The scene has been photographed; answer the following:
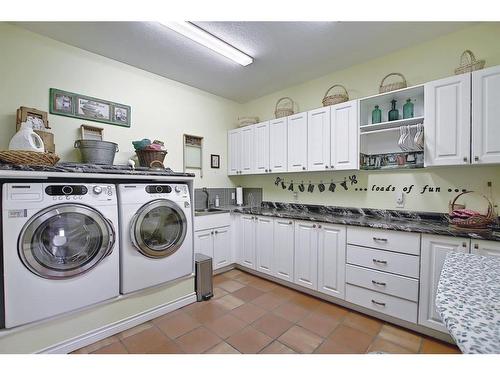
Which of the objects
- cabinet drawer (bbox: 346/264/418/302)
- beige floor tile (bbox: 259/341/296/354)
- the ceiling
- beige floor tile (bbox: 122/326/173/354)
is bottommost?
beige floor tile (bbox: 122/326/173/354)

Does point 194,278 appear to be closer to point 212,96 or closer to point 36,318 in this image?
point 36,318

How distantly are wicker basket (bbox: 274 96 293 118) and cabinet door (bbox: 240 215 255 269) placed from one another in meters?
1.42

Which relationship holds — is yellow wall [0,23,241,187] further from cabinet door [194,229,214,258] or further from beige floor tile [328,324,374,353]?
beige floor tile [328,324,374,353]

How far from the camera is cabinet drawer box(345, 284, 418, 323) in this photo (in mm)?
1855

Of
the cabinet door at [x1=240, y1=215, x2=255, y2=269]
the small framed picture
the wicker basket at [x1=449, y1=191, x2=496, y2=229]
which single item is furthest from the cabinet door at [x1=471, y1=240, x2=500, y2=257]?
the small framed picture

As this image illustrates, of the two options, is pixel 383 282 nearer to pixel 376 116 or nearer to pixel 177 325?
pixel 376 116

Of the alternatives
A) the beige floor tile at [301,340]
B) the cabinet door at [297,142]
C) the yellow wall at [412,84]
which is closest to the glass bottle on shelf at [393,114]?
the yellow wall at [412,84]

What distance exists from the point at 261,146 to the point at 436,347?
2626 millimetres

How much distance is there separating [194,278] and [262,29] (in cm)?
244

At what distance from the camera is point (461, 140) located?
73.5 inches

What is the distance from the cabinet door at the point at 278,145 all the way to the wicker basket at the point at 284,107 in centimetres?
11

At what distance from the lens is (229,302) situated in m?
2.34

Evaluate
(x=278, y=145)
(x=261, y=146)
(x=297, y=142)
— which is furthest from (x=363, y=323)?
(x=261, y=146)

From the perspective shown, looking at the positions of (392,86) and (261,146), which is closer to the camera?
(392,86)
